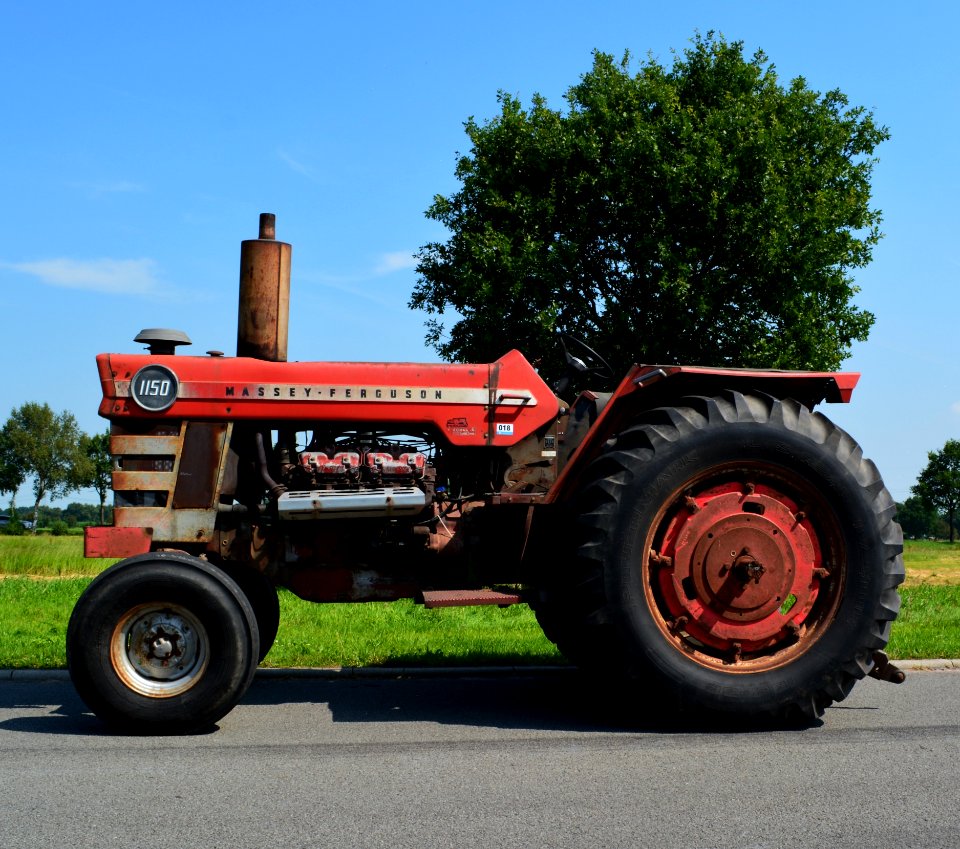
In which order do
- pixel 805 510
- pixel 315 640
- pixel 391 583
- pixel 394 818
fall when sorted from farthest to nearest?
pixel 315 640
pixel 391 583
pixel 805 510
pixel 394 818

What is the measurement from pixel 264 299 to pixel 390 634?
3.63 m

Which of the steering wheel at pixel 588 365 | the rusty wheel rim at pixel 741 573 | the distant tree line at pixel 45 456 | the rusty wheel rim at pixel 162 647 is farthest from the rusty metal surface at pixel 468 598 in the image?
the distant tree line at pixel 45 456

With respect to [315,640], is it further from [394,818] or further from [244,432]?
[394,818]

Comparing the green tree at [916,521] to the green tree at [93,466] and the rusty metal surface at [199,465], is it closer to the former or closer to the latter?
the green tree at [93,466]

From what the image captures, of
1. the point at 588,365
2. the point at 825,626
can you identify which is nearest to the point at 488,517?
the point at 588,365

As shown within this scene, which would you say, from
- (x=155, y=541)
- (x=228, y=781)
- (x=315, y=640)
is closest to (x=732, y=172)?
(x=315, y=640)

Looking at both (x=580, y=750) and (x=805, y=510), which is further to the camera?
(x=805, y=510)

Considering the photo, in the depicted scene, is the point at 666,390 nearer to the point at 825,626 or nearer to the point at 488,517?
the point at 488,517

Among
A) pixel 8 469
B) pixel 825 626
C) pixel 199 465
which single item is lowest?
pixel 825 626

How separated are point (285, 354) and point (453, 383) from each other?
42.0 inches

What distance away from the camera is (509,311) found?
2398 centimetres

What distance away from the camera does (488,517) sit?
6.92m

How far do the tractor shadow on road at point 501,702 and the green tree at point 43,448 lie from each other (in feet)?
252

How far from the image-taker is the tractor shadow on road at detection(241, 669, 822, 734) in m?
6.07
